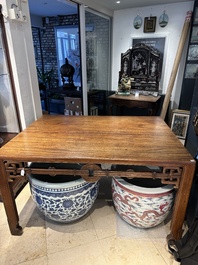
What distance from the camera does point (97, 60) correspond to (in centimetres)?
333

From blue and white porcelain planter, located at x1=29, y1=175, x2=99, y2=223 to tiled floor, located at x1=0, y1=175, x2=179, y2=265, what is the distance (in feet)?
0.54

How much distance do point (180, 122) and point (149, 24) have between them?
5.44 ft

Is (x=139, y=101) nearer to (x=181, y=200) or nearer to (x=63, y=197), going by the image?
(x=181, y=200)

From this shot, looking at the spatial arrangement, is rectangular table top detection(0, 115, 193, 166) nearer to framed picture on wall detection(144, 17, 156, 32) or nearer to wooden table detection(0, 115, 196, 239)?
wooden table detection(0, 115, 196, 239)

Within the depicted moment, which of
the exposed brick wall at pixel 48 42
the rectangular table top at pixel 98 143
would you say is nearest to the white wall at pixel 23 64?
the rectangular table top at pixel 98 143

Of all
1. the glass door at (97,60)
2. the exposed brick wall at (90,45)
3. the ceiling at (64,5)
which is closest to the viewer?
the ceiling at (64,5)

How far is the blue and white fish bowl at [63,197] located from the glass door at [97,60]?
6.82 ft

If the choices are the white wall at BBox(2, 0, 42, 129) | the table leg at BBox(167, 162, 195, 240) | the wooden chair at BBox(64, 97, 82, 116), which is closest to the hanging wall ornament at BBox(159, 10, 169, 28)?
the wooden chair at BBox(64, 97, 82, 116)

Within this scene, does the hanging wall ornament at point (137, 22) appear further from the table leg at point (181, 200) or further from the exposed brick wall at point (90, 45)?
the table leg at point (181, 200)

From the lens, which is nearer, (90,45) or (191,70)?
(191,70)

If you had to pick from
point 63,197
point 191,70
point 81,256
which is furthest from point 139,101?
point 81,256

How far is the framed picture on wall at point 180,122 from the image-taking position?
2.94 meters

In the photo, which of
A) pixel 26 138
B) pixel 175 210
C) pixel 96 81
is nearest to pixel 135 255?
pixel 175 210

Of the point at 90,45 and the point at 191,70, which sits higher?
the point at 90,45
